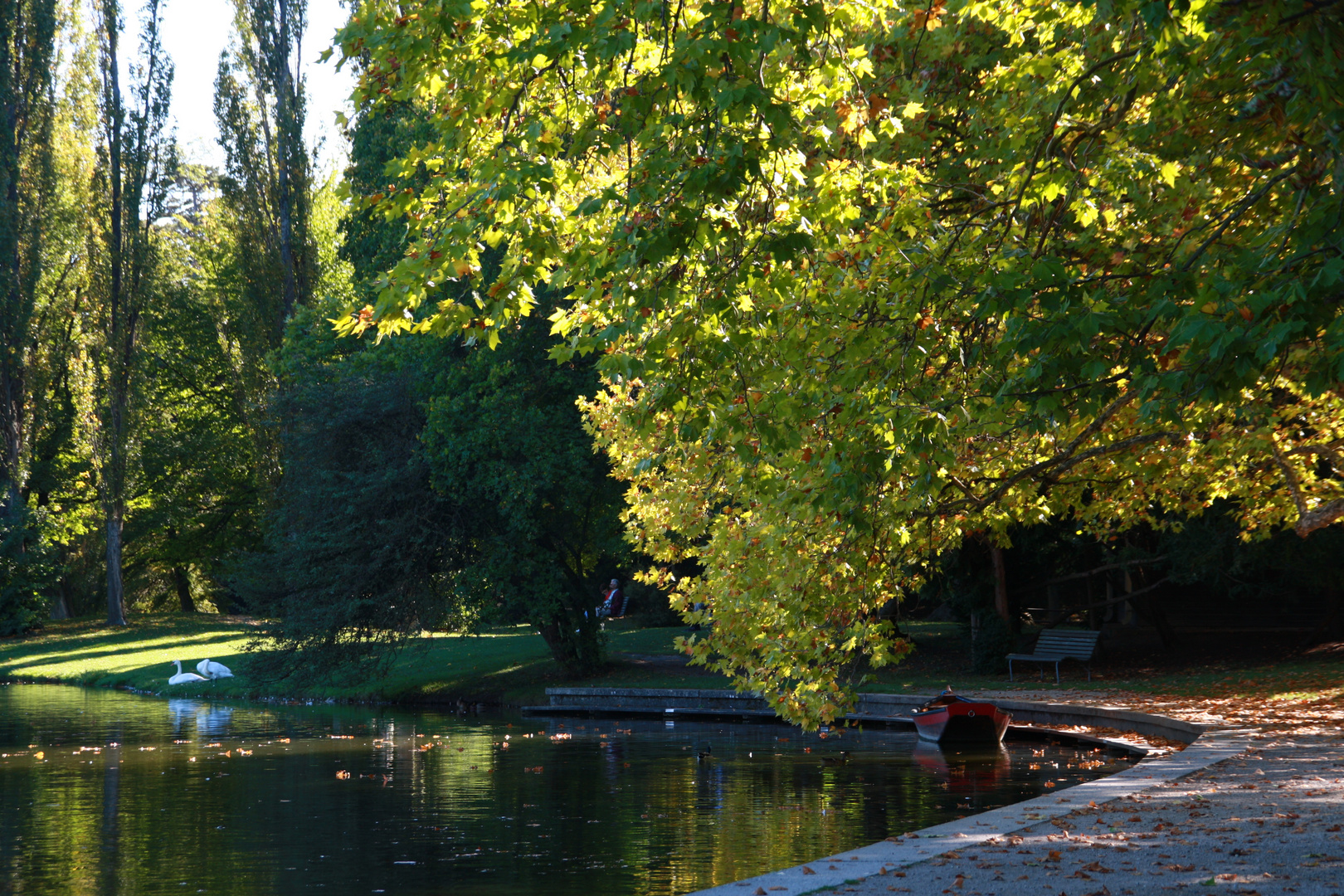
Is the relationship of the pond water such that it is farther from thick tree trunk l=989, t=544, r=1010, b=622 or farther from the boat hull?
thick tree trunk l=989, t=544, r=1010, b=622

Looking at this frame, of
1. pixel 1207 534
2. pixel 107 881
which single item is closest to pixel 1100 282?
pixel 107 881

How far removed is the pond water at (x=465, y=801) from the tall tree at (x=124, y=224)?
18987mm

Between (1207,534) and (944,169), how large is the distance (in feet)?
54.0

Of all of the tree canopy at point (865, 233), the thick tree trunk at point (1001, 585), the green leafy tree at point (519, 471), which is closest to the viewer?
the tree canopy at point (865, 233)

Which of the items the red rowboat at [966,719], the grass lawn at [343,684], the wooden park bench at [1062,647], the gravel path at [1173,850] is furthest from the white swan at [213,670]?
the gravel path at [1173,850]

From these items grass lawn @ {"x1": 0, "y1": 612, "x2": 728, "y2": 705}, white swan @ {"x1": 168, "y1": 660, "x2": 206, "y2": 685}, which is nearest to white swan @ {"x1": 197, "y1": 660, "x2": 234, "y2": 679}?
white swan @ {"x1": 168, "y1": 660, "x2": 206, "y2": 685}

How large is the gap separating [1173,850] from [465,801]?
34.1 ft

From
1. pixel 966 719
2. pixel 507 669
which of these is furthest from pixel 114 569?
pixel 966 719

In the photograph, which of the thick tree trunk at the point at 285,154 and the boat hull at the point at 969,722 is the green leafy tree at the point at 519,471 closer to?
the boat hull at the point at 969,722

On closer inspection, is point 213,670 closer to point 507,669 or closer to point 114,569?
point 507,669

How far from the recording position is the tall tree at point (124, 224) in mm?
43156

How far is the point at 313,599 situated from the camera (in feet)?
91.8

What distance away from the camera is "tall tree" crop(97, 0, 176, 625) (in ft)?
142

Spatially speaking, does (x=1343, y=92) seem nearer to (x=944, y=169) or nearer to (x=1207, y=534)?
(x=944, y=169)
